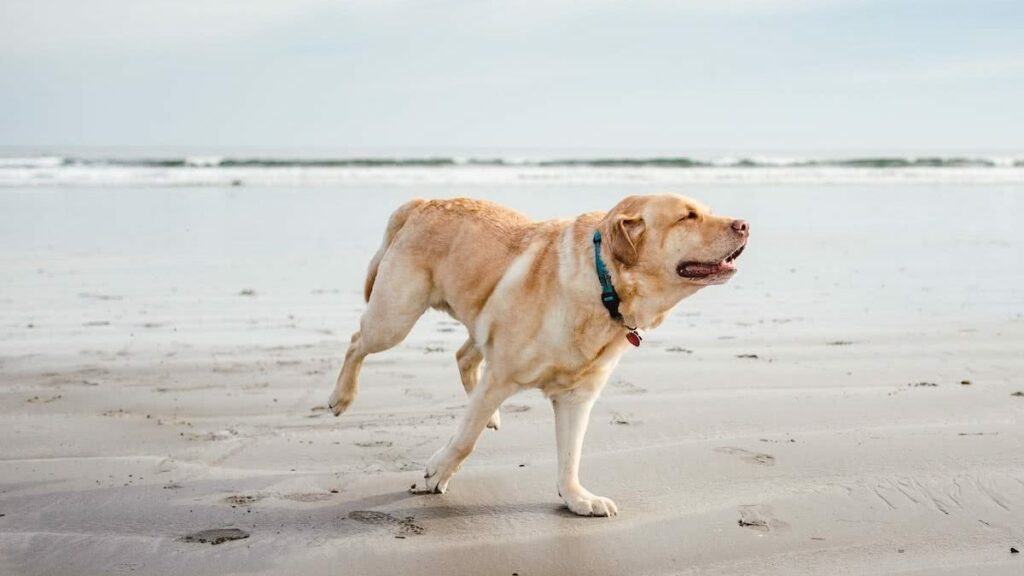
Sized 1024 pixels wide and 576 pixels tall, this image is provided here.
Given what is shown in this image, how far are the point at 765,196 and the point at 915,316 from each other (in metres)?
15.6

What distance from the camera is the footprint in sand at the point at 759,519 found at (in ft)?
13.4

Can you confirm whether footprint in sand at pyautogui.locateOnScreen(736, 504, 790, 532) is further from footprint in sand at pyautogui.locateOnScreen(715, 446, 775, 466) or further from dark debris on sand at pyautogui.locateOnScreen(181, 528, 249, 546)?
dark debris on sand at pyautogui.locateOnScreen(181, 528, 249, 546)

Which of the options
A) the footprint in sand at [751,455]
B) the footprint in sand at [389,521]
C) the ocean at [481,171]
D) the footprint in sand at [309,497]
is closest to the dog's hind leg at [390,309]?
the footprint in sand at [309,497]

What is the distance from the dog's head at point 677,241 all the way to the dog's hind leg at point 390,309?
1.31 m

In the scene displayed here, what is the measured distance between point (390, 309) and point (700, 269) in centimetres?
175

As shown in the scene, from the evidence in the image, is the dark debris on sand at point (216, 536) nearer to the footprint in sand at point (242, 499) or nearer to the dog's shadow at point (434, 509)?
the footprint in sand at point (242, 499)

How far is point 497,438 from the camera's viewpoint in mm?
5309

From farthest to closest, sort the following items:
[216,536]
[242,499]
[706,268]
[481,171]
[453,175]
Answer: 1. [481,171]
2. [453,175]
3. [242,499]
4. [706,268]
5. [216,536]

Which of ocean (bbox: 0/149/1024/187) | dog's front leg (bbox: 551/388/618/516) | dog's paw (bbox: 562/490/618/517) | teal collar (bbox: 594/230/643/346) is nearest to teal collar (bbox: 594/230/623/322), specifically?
teal collar (bbox: 594/230/643/346)

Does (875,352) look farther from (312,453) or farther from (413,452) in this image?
(312,453)

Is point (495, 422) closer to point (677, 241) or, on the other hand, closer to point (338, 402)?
→ point (338, 402)

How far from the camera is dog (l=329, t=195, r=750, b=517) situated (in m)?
4.12

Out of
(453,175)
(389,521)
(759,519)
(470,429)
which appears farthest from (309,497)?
(453,175)

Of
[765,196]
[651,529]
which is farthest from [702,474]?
[765,196]
